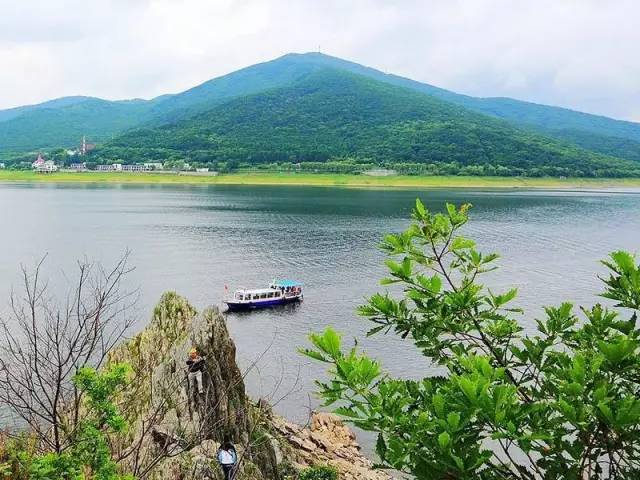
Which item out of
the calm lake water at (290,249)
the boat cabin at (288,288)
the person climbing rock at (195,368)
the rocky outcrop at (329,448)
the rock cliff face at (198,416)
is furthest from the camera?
the boat cabin at (288,288)

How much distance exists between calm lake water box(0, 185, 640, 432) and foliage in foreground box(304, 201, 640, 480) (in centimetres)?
1101

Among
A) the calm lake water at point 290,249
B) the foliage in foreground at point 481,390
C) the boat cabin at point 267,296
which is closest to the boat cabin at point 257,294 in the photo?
the boat cabin at point 267,296

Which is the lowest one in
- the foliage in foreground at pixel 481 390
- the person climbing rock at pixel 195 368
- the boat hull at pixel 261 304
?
the boat hull at pixel 261 304

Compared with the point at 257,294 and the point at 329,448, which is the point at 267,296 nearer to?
the point at 257,294

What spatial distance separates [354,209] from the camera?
97.2 meters

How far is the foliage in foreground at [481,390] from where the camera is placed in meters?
3.67

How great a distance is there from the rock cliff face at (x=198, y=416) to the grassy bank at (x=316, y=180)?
132518 mm

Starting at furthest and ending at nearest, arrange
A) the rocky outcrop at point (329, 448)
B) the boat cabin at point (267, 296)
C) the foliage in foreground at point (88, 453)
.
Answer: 1. the boat cabin at point (267, 296)
2. the rocky outcrop at point (329, 448)
3. the foliage in foreground at point (88, 453)

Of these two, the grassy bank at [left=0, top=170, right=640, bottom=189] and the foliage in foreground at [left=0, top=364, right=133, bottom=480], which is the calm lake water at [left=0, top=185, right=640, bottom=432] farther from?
the grassy bank at [left=0, top=170, right=640, bottom=189]

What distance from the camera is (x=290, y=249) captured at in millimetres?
63250

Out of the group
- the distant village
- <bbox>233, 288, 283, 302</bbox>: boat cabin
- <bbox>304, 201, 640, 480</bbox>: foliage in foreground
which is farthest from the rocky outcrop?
the distant village

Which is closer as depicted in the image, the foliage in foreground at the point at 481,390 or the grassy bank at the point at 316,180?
the foliage in foreground at the point at 481,390

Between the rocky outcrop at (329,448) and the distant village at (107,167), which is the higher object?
the distant village at (107,167)

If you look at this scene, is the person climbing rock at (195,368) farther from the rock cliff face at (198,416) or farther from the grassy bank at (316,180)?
the grassy bank at (316,180)
